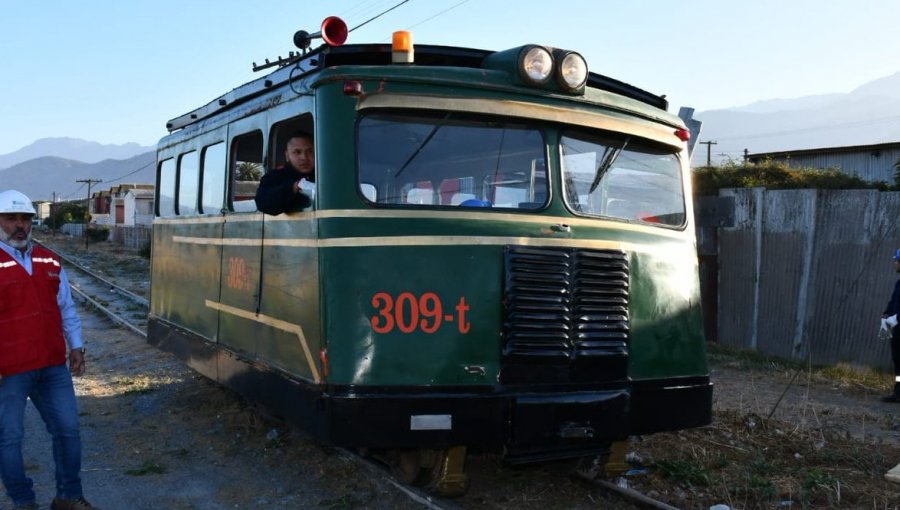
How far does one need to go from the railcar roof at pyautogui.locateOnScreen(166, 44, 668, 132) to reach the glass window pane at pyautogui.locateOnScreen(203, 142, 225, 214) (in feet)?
2.55

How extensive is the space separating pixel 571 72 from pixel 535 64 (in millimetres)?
260

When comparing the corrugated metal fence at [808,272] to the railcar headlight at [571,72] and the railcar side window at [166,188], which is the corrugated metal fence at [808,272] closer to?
the railcar headlight at [571,72]

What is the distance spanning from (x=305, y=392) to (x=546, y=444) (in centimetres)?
141

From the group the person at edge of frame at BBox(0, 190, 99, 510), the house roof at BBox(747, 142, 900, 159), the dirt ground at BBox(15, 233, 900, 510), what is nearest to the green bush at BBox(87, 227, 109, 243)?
the house roof at BBox(747, 142, 900, 159)

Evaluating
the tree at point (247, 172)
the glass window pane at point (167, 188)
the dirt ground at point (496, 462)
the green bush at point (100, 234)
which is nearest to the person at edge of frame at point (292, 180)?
the tree at point (247, 172)

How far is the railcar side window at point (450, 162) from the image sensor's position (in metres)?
4.65

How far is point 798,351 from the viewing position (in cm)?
1074

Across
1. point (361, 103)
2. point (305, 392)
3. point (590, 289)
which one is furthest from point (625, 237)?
point (305, 392)

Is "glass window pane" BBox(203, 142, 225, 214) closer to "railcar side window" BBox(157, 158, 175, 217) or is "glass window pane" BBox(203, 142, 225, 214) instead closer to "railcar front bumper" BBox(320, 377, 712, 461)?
"railcar side window" BBox(157, 158, 175, 217)

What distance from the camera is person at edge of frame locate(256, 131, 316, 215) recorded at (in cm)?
490

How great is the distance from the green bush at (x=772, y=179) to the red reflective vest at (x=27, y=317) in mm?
12554

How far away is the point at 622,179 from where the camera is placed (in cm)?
526

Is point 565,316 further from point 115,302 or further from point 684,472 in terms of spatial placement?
point 115,302

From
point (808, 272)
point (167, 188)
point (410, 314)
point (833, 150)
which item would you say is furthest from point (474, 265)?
point (833, 150)
